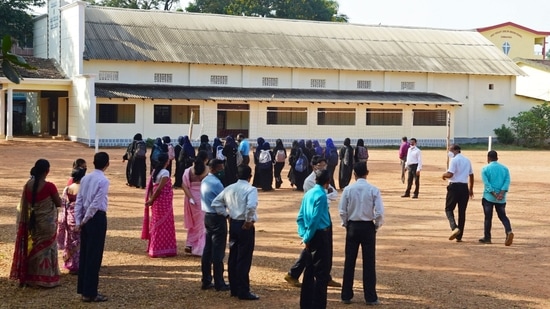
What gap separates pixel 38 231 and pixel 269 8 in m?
53.6

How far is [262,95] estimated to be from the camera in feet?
130

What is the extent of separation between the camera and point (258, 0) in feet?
197

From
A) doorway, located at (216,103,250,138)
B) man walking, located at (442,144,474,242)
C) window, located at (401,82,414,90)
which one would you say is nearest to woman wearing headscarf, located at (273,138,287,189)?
man walking, located at (442,144,474,242)

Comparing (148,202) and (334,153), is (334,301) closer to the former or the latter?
(148,202)

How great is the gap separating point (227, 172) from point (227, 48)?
23.4 metres

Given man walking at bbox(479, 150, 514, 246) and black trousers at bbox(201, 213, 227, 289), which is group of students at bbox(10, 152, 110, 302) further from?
man walking at bbox(479, 150, 514, 246)

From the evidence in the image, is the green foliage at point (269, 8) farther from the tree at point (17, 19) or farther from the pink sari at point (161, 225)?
the pink sari at point (161, 225)

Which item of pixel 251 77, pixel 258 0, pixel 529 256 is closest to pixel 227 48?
pixel 251 77

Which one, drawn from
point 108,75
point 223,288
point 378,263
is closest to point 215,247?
point 223,288

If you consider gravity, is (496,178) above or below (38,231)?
above

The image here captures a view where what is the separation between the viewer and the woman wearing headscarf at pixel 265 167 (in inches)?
762

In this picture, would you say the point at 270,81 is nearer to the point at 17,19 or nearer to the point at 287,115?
the point at 287,115

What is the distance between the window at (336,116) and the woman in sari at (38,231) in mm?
32964

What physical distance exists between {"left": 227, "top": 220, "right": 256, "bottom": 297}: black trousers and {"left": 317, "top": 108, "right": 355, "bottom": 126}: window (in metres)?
32.9
